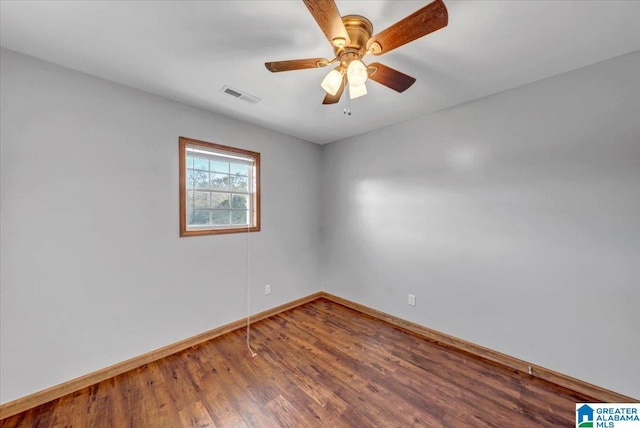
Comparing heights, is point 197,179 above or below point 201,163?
below

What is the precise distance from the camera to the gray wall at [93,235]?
1626 mm

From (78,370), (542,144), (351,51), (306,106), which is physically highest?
(306,106)

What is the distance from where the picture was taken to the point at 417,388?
5.97ft

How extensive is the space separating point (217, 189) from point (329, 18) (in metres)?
2.11

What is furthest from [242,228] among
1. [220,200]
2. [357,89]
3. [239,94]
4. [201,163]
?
[357,89]

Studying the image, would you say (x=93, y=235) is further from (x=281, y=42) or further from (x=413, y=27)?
(x=413, y=27)

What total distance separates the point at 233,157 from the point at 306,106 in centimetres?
105

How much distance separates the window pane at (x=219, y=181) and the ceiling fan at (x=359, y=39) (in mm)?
1619

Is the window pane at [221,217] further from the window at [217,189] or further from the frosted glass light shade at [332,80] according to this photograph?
the frosted glass light shade at [332,80]

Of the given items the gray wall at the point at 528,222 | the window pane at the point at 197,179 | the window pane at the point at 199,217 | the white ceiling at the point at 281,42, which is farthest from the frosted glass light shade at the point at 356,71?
the window pane at the point at 199,217

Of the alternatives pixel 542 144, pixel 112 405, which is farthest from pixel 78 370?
pixel 542 144

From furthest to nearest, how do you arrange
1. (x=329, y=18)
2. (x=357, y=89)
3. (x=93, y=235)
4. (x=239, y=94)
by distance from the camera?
(x=239, y=94) < (x=93, y=235) < (x=357, y=89) < (x=329, y=18)

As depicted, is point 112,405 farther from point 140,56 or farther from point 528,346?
point 528,346

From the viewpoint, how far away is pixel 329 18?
3.49 ft
